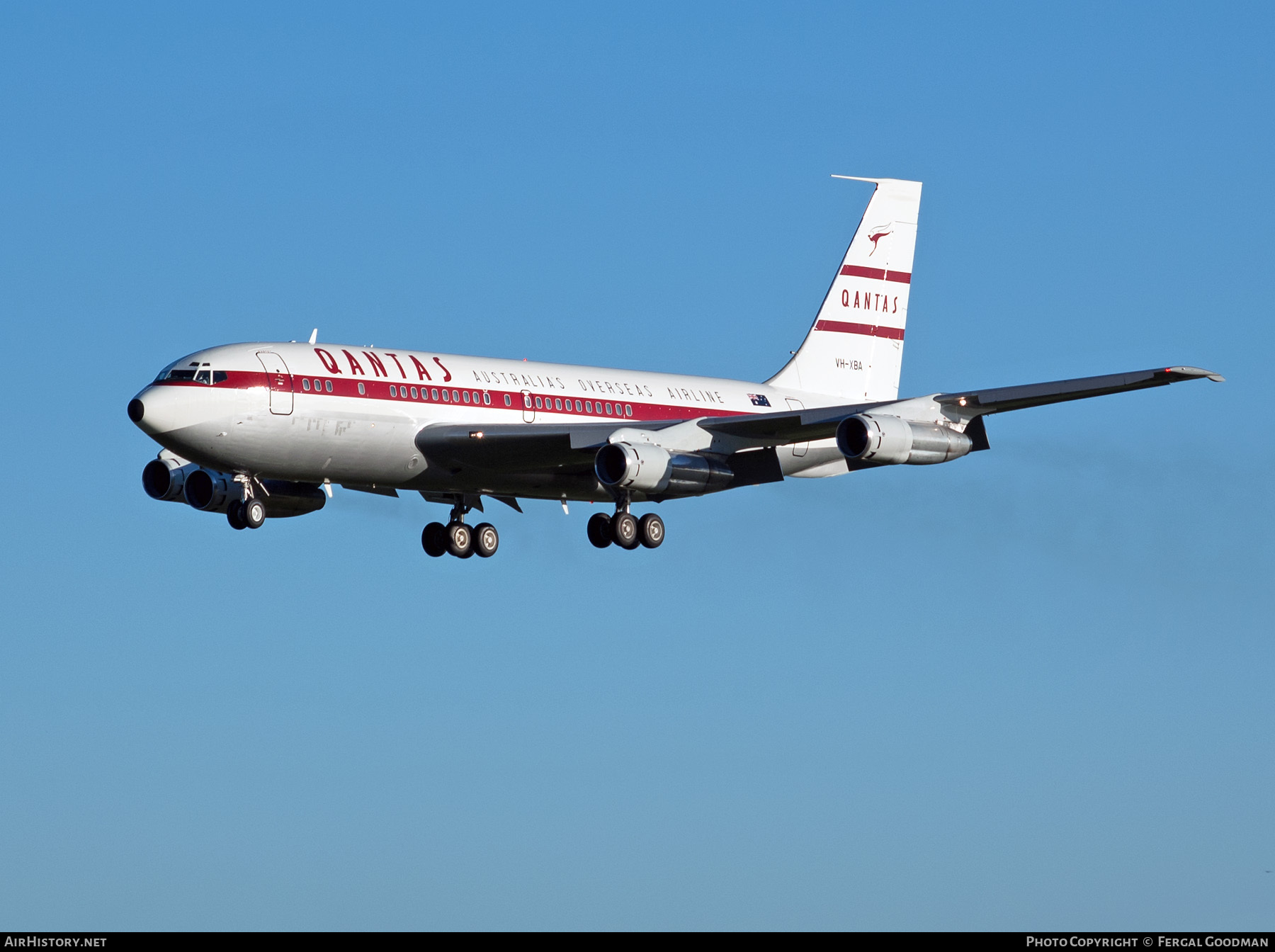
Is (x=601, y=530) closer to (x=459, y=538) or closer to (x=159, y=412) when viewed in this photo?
(x=459, y=538)

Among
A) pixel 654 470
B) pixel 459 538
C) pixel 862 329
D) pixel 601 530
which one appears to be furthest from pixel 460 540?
pixel 862 329

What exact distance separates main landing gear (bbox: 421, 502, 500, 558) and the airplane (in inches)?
1.8

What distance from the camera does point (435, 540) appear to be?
6175 cm

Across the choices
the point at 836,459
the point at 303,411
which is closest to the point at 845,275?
the point at 836,459

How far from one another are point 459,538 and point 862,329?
17362 mm

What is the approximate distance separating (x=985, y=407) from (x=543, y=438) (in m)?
13.0

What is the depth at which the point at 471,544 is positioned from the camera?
6150cm

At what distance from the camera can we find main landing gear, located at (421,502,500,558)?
61438mm

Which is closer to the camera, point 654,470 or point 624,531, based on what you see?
point 654,470

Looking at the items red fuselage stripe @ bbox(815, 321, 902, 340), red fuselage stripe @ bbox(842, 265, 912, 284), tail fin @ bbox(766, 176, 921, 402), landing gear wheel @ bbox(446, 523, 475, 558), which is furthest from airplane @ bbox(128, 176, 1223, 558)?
red fuselage stripe @ bbox(842, 265, 912, 284)

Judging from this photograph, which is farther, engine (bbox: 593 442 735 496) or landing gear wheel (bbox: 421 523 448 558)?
landing gear wheel (bbox: 421 523 448 558)

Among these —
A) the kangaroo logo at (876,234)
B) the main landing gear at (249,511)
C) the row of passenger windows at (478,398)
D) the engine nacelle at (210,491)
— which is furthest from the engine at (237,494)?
the kangaroo logo at (876,234)

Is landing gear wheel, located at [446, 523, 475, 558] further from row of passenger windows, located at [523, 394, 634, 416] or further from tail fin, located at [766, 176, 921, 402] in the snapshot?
tail fin, located at [766, 176, 921, 402]
